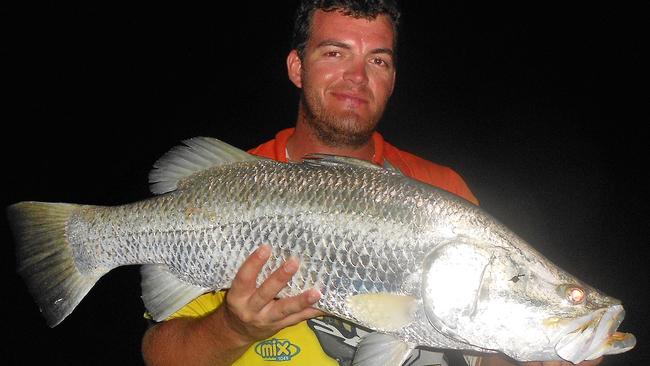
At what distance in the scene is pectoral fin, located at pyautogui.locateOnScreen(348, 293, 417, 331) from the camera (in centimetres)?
158

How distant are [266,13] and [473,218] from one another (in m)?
26.8

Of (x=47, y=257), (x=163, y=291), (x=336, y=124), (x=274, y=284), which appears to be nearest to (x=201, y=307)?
(x=163, y=291)

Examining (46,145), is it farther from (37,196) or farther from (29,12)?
(29,12)

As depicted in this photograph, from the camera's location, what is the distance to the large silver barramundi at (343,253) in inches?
59.4

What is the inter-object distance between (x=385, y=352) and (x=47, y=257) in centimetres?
150

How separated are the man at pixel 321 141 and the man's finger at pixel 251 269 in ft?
0.25

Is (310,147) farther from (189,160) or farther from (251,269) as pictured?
(251,269)

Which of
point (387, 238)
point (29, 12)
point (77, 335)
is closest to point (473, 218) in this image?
point (387, 238)

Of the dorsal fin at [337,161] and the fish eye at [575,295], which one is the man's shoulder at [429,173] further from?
the fish eye at [575,295]

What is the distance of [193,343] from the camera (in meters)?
2.07

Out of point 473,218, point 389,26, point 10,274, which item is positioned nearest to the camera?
point 473,218

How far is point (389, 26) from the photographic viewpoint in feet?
8.22

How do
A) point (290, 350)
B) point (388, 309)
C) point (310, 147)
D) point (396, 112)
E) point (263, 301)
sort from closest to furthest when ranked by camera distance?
1. point (388, 309)
2. point (263, 301)
3. point (290, 350)
4. point (310, 147)
5. point (396, 112)

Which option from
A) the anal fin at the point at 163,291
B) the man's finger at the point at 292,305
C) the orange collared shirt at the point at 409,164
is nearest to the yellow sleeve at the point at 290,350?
the anal fin at the point at 163,291
